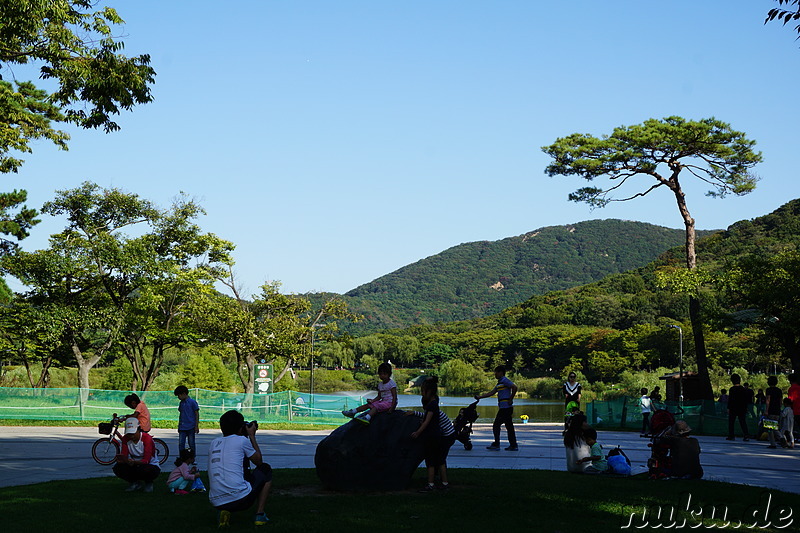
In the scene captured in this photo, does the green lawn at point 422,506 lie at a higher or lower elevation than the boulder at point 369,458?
lower

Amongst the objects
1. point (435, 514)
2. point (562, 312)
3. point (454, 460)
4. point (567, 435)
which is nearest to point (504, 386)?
point (454, 460)

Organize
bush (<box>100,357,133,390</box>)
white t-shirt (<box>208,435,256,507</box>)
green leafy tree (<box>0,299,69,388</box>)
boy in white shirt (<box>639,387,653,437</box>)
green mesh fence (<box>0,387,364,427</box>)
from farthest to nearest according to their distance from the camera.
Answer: bush (<box>100,357,133,390</box>)
green leafy tree (<box>0,299,69,388</box>)
green mesh fence (<box>0,387,364,427</box>)
boy in white shirt (<box>639,387,653,437</box>)
white t-shirt (<box>208,435,256,507</box>)

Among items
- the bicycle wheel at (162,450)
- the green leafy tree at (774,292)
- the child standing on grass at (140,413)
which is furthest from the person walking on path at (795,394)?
the child standing on grass at (140,413)

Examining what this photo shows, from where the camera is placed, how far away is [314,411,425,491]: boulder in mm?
10242

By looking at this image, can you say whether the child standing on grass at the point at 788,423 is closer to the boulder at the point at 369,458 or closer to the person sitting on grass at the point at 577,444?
the person sitting on grass at the point at 577,444

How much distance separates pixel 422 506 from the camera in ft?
29.9

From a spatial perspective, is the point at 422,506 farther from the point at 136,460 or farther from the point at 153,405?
the point at 153,405

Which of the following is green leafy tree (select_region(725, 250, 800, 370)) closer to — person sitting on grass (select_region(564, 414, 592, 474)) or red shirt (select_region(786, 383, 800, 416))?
red shirt (select_region(786, 383, 800, 416))

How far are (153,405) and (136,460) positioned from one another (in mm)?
21073

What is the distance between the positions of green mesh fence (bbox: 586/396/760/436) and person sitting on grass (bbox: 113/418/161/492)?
1799 centimetres

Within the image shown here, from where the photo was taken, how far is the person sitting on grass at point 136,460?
34.8ft

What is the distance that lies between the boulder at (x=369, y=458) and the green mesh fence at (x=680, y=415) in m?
16.4

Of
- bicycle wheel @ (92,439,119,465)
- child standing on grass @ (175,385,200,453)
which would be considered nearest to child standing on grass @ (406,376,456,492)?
child standing on grass @ (175,385,200,453)

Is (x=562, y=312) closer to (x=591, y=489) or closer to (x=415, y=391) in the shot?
(x=415, y=391)
